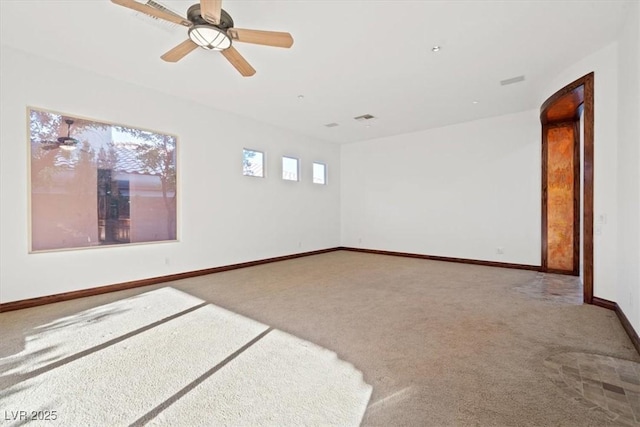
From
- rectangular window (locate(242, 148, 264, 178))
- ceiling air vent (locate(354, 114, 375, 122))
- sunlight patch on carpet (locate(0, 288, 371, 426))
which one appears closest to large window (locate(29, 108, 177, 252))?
rectangular window (locate(242, 148, 264, 178))

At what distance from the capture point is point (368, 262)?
6.46 metres

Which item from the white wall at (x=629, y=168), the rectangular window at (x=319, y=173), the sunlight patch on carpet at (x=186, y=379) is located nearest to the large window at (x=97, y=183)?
the sunlight patch on carpet at (x=186, y=379)

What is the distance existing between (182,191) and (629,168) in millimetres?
5787

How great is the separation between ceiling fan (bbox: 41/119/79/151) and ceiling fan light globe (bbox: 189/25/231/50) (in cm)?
255

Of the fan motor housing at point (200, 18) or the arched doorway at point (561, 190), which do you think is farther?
the arched doorway at point (561, 190)

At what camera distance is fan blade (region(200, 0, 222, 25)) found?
2.17 metres

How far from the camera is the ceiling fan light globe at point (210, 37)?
2.49 m

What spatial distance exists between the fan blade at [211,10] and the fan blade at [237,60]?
436mm

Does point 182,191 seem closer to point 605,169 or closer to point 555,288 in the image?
point 605,169

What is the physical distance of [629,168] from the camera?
283 centimetres

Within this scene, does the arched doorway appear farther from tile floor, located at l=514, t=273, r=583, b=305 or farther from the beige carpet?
the beige carpet

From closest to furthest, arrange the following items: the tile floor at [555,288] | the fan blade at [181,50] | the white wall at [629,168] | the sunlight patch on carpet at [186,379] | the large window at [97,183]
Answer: the sunlight patch on carpet at [186,379], the white wall at [629,168], the fan blade at [181,50], the large window at [97,183], the tile floor at [555,288]

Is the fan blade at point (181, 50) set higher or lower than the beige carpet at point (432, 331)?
higher

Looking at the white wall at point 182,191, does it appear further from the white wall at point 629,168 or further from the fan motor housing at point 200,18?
the white wall at point 629,168
